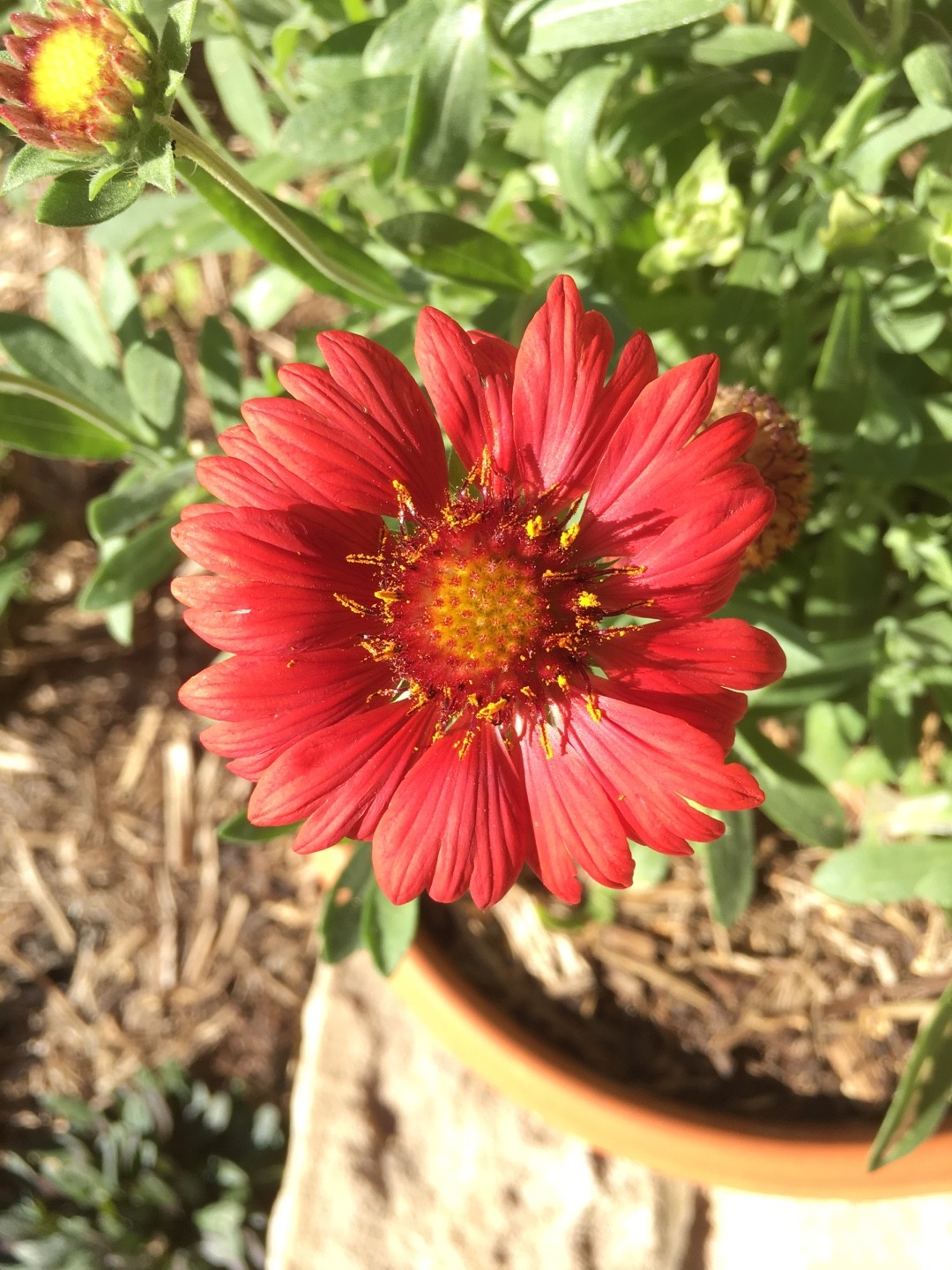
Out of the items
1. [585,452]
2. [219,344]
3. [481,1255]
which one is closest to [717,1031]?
[481,1255]

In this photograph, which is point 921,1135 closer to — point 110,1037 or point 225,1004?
point 225,1004

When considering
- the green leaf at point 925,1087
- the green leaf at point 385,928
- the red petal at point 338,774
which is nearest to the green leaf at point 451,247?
the red petal at point 338,774

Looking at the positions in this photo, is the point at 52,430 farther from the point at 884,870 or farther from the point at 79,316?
the point at 884,870

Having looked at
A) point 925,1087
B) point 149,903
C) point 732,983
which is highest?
point 925,1087

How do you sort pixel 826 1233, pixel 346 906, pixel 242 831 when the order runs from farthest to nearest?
pixel 826 1233, pixel 346 906, pixel 242 831

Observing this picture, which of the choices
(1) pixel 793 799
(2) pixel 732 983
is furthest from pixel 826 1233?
(1) pixel 793 799

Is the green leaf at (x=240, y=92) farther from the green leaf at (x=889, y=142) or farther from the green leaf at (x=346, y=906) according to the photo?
the green leaf at (x=346, y=906)
